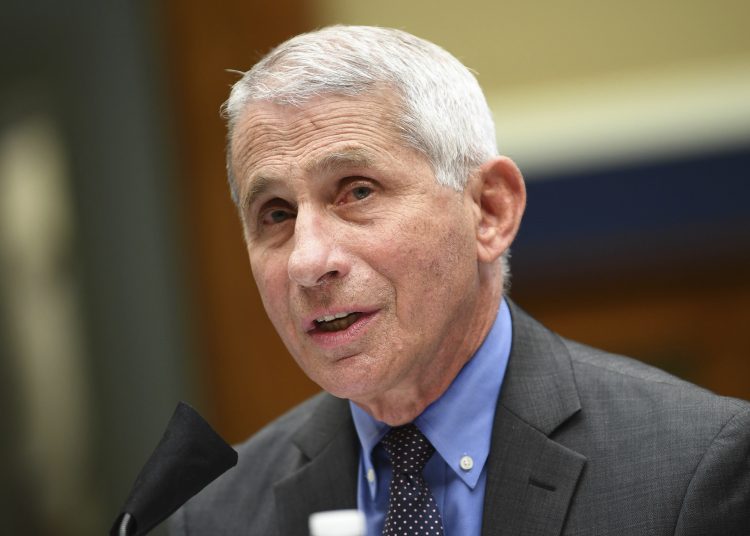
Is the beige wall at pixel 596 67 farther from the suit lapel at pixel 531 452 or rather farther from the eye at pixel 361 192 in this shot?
the eye at pixel 361 192

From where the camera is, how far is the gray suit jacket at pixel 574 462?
5.89ft

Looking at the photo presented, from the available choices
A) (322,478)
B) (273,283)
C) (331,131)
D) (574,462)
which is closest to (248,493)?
(322,478)

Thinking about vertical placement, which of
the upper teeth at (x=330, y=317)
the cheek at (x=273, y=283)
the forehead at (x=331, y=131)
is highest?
the forehead at (x=331, y=131)

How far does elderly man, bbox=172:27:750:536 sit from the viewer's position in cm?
185

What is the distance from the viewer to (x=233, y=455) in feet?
5.71

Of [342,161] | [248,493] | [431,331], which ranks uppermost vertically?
[342,161]

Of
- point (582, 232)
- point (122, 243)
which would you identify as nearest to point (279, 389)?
point (122, 243)

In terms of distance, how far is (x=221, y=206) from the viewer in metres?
4.70

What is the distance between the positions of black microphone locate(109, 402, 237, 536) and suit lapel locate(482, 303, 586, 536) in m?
0.51

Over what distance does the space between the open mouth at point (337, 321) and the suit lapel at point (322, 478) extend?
14.4 inches

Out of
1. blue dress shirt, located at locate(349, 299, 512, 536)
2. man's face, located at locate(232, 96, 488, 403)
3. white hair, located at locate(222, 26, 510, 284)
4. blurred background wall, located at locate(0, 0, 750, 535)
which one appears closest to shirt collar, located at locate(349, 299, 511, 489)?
blue dress shirt, located at locate(349, 299, 512, 536)

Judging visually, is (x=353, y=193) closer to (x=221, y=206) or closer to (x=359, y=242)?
(x=359, y=242)

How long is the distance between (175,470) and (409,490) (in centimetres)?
48

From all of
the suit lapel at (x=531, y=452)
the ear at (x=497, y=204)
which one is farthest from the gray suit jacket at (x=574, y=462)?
the ear at (x=497, y=204)
